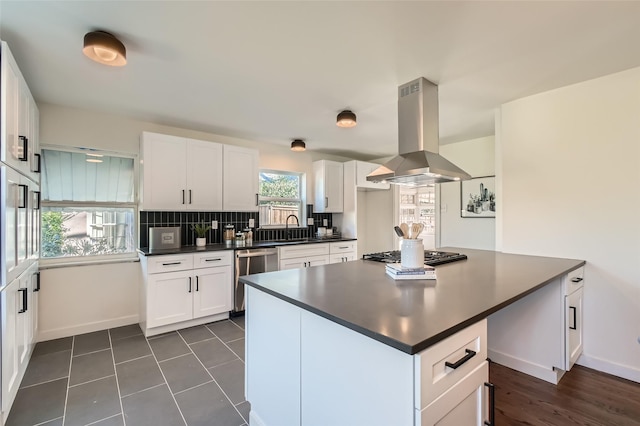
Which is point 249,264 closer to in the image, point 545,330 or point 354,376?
point 354,376

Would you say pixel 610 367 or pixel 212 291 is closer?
pixel 610 367

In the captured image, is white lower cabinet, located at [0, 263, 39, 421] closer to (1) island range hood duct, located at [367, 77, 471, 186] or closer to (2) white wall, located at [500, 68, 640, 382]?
(1) island range hood duct, located at [367, 77, 471, 186]

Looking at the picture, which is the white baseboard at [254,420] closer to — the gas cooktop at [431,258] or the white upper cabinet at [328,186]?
the gas cooktop at [431,258]

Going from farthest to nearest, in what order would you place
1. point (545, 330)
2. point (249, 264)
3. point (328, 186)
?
point (328, 186)
point (249, 264)
point (545, 330)

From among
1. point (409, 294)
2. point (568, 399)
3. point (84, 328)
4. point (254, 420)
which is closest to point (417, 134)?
point (409, 294)

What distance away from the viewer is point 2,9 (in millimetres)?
1521

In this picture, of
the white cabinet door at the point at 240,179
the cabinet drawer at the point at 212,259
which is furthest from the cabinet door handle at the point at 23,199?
the white cabinet door at the point at 240,179

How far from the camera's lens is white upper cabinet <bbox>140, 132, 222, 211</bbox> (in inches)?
125

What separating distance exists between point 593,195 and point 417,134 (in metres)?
1.51

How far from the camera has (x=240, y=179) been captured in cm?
384

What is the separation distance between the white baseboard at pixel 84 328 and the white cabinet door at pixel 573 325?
13.5 feet

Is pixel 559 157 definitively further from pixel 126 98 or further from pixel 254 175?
pixel 126 98

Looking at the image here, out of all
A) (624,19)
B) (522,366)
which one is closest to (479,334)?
(522,366)

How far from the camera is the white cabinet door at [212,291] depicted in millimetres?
3203
